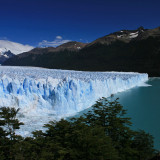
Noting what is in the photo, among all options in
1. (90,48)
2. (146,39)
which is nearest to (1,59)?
(90,48)

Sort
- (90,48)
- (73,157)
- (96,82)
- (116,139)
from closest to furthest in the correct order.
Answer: (73,157) → (116,139) → (96,82) → (90,48)

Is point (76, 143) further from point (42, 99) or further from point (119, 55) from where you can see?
point (119, 55)

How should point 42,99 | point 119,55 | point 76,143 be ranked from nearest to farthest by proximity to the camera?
point 76,143
point 42,99
point 119,55

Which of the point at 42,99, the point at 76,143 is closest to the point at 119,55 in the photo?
the point at 42,99

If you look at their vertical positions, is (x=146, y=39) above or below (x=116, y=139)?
above

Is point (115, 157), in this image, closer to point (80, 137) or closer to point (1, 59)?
point (80, 137)

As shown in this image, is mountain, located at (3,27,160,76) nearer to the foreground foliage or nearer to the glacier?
the glacier

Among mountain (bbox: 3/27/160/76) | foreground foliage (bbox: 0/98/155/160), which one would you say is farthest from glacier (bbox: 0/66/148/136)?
mountain (bbox: 3/27/160/76)

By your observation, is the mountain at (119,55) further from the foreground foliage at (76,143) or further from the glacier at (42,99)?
the foreground foliage at (76,143)

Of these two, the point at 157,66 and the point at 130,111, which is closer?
the point at 130,111
